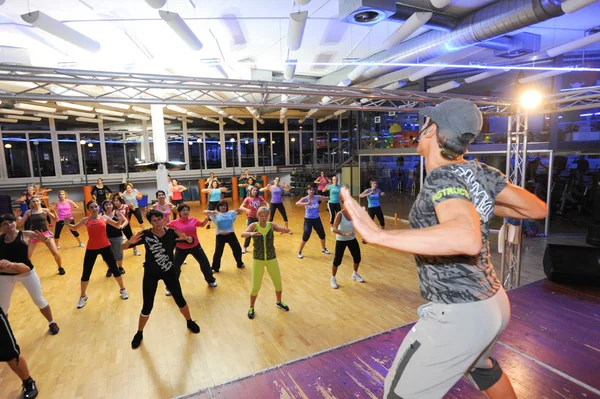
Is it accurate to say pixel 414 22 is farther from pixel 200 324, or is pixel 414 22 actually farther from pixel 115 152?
pixel 115 152

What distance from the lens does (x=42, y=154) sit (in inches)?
585

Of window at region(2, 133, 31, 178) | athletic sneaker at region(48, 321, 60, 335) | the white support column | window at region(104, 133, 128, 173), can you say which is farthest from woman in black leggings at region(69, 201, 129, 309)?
window at region(2, 133, 31, 178)

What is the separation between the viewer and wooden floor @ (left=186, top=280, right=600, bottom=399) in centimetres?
219

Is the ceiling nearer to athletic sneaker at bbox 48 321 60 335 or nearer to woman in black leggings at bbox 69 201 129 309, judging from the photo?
woman in black leggings at bbox 69 201 129 309

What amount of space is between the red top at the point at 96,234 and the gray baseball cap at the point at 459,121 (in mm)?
4953

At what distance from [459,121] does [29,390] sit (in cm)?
396

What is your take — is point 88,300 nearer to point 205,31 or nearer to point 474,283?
point 205,31

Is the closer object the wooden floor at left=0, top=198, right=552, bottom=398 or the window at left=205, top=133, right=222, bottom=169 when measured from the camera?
the wooden floor at left=0, top=198, right=552, bottom=398

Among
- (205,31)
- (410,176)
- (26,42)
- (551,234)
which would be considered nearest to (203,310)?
(205,31)

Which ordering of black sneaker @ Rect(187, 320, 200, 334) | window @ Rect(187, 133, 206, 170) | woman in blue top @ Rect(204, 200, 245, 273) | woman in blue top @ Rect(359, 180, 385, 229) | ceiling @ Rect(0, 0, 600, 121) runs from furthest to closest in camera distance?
window @ Rect(187, 133, 206, 170), woman in blue top @ Rect(359, 180, 385, 229), woman in blue top @ Rect(204, 200, 245, 273), ceiling @ Rect(0, 0, 600, 121), black sneaker @ Rect(187, 320, 200, 334)

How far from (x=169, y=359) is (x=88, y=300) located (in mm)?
2411

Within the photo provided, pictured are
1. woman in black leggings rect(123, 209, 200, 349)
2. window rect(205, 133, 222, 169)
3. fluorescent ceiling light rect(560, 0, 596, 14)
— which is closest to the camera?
fluorescent ceiling light rect(560, 0, 596, 14)

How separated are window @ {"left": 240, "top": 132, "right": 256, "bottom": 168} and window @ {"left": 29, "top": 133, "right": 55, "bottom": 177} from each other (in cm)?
910

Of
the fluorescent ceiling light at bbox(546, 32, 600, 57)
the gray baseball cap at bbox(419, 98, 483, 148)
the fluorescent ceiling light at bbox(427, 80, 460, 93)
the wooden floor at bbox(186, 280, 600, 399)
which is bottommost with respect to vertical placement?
the wooden floor at bbox(186, 280, 600, 399)
